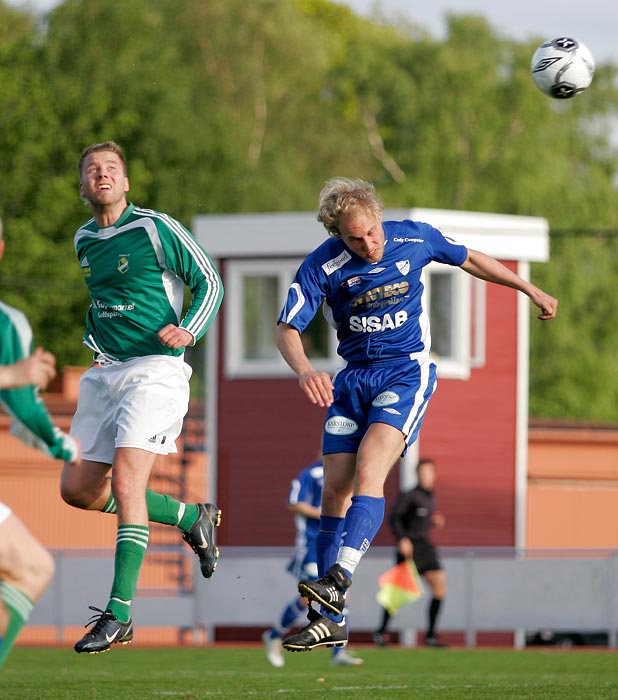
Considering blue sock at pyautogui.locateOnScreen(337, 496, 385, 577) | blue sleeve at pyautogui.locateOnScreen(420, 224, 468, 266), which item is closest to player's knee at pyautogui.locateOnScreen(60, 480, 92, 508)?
blue sock at pyautogui.locateOnScreen(337, 496, 385, 577)

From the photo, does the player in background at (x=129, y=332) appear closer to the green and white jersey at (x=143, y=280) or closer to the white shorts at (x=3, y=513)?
the green and white jersey at (x=143, y=280)

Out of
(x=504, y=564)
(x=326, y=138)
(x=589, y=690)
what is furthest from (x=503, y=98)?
(x=589, y=690)

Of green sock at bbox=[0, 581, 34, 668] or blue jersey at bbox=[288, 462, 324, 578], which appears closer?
green sock at bbox=[0, 581, 34, 668]

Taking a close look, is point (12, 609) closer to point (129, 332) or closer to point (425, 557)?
point (129, 332)

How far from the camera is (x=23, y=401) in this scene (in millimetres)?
7070

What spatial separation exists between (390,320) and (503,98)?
142 feet

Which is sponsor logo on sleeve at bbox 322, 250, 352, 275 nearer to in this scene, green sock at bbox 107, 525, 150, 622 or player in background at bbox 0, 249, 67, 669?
green sock at bbox 107, 525, 150, 622

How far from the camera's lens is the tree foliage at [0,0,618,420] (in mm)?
43938

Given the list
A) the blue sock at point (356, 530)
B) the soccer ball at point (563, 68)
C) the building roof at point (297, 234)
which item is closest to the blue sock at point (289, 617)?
the soccer ball at point (563, 68)

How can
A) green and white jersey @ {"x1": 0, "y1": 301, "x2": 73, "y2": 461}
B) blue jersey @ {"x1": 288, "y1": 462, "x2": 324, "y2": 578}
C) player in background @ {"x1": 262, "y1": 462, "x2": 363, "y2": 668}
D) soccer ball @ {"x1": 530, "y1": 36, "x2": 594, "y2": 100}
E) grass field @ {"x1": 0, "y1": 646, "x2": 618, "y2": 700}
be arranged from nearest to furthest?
green and white jersey @ {"x1": 0, "y1": 301, "x2": 73, "y2": 461}, grass field @ {"x1": 0, "y1": 646, "x2": 618, "y2": 700}, soccer ball @ {"x1": 530, "y1": 36, "x2": 594, "y2": 100}, player in background @ {"x1": 262, "y1": 462, "x2": 363, "y2": 668}, blue jersey @ {"x1": 288, "y1": 462, "x2": 324, "y2": 578}

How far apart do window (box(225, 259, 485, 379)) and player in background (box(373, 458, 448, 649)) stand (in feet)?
18.9

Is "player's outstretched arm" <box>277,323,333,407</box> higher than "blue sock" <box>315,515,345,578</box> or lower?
higher

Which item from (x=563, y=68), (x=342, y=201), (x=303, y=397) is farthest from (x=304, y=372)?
(x=303, y=397)

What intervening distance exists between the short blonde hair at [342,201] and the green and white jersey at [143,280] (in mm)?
738
